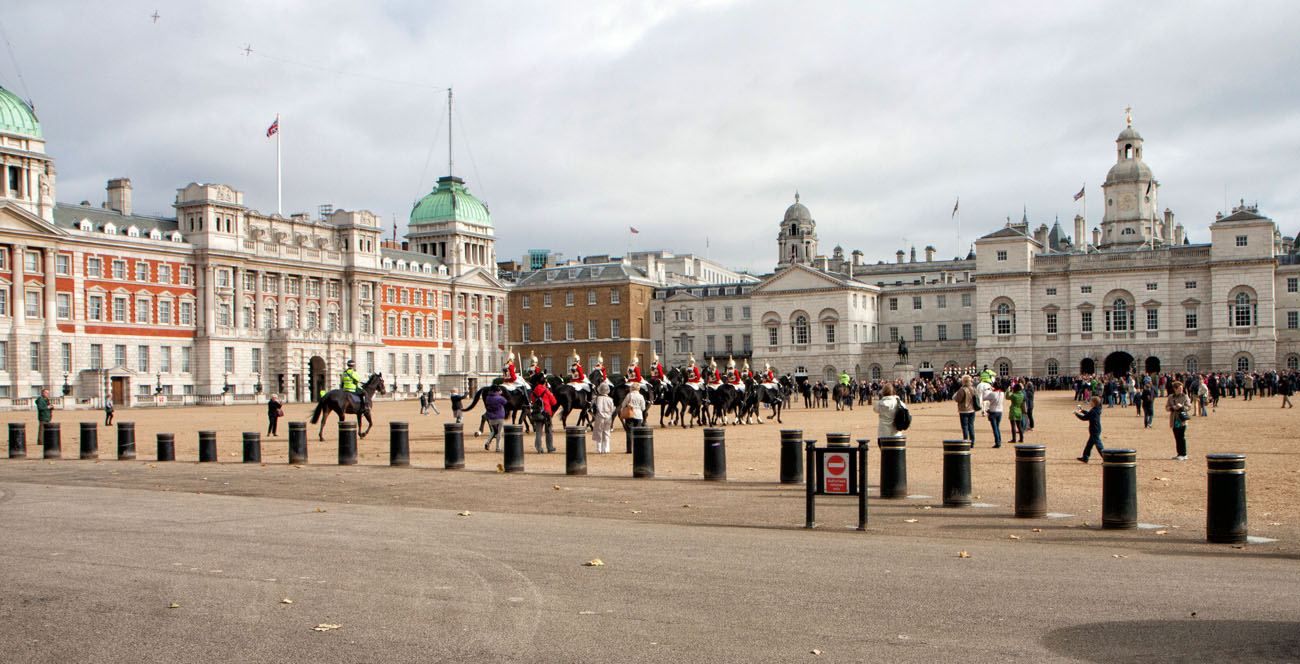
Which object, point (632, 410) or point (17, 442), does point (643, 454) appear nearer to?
point (632, 410)

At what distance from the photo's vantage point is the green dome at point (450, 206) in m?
118

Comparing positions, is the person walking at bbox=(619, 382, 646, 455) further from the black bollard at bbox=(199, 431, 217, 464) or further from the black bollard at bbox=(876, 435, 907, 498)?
the black bollard at bbox=(876, 435, 907, 498)

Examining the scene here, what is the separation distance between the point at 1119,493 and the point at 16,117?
82526 mm

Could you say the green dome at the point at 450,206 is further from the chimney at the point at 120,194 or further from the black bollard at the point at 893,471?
the black bollard at the point at 893,471

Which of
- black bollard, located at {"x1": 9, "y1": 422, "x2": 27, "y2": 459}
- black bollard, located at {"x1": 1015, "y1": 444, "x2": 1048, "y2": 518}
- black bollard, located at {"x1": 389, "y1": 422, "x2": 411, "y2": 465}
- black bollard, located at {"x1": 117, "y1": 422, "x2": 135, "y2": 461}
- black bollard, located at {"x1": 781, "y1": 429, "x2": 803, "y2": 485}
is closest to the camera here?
black bollard, located at {"x1": 1015, "y1": 444, "x2": 1048, "y2": 518}

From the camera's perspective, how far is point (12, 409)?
68875mm

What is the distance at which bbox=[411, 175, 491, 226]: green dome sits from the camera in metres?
118

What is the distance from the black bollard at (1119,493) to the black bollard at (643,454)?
852 cm

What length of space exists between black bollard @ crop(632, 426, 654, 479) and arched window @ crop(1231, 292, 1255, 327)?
82188 millimetres

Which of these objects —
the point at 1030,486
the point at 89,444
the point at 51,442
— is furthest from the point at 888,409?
the point at 51,442

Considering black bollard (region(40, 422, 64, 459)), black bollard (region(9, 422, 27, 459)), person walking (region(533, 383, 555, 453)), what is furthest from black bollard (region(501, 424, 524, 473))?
black bollard (region(9, 422, 27, 459))

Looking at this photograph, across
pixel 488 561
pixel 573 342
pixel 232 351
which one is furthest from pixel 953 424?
pixel 573 342

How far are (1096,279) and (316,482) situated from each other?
282 feet

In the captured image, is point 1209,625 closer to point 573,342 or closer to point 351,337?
point 351,337
